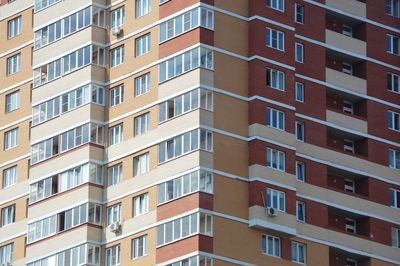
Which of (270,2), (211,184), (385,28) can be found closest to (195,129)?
(211,184)

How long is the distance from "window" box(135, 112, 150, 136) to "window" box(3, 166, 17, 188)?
44.3 ft

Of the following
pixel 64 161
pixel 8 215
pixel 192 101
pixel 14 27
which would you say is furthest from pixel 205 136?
pixel 14 27

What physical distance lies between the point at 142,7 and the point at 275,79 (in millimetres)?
10872

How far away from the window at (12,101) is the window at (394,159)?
27503 millimetres

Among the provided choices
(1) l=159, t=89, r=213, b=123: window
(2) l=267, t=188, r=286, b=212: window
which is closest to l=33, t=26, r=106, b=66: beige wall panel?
(1) l=159, t=89, r=213, b=123: window

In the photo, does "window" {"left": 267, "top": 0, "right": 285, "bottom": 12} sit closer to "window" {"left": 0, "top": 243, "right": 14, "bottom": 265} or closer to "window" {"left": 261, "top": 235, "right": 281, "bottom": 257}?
"window" {"left": 261, "top": 235, "right": 281, "bottom": 257}

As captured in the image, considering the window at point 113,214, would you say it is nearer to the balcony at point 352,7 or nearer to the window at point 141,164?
the window at point 141,164

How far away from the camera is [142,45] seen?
420 ft

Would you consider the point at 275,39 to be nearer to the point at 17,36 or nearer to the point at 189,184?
the point at 189,184

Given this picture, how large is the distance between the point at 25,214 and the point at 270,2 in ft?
76.8

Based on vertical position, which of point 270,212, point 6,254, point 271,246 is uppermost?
point 6,254

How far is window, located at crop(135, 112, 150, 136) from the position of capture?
125m

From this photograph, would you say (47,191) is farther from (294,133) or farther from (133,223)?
(294,133)

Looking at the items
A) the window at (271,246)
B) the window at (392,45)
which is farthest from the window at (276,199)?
the window at (392,45)
